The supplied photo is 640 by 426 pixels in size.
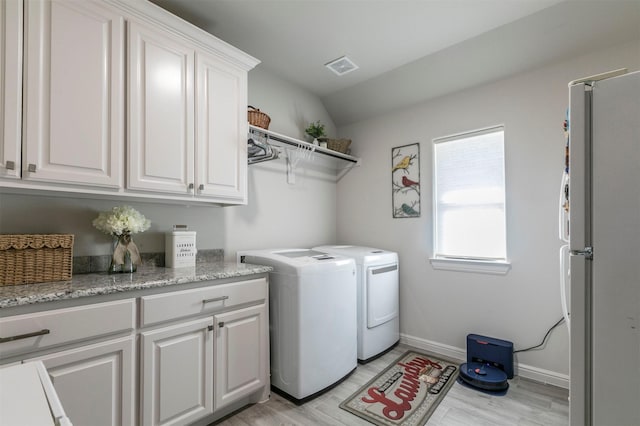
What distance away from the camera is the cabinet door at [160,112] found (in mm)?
1630

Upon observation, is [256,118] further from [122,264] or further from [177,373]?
[177,373]

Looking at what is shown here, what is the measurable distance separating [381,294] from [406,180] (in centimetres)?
116

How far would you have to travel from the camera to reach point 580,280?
115 cm

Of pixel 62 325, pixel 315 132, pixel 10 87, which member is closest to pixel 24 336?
pixel 62 325

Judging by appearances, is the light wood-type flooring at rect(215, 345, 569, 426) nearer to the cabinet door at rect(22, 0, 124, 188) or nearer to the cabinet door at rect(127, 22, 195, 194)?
the cabinet door at rect(127, 22, 195, 194)

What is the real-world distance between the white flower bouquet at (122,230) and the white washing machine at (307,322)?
0.80 meters

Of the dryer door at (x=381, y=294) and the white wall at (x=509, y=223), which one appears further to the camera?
the dryer door at (x=381, y=294)

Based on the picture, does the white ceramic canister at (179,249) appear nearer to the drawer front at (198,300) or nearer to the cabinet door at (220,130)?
the cabinet door at (220,130)

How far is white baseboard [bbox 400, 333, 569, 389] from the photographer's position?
2.20 metres

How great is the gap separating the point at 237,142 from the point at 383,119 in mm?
1760

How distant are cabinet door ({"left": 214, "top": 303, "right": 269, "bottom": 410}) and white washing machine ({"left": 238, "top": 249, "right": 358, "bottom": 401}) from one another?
0.13 metres

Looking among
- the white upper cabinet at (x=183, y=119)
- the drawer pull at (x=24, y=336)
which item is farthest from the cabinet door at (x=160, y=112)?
the drawer pull at (x=24, y=336)

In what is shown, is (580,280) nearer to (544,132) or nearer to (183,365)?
(544,132)

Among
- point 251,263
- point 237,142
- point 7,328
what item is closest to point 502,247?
point 251,263
